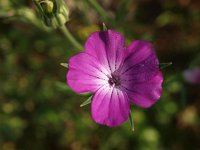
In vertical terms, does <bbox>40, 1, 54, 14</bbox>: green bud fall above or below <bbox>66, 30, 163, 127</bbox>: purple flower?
above

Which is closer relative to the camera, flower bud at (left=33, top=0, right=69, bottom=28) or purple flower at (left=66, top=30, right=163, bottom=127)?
purple flower at (left=66, top=30, right=163, bottom=127)

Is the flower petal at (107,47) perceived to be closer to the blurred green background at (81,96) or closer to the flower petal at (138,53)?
the flower petal at (138,53)

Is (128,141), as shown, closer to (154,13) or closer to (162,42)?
(162,42)

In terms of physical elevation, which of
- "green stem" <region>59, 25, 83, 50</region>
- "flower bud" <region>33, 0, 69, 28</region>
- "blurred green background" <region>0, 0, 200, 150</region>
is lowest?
"blurred green background" <region>0, 0, 200, 150</region>

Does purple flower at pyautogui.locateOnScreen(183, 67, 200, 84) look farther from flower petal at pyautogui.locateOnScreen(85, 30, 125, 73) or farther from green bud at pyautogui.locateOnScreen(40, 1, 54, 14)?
green bud at pyautogui.locateOnScreen(40, 1, 54, 14)

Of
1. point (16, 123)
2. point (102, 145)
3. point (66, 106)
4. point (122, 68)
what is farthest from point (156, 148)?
point (122, 68)

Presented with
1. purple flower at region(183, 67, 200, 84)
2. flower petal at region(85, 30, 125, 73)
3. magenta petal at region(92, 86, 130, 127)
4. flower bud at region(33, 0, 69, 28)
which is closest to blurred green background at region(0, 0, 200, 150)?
purple flower at region(183, 67, 200, 84)

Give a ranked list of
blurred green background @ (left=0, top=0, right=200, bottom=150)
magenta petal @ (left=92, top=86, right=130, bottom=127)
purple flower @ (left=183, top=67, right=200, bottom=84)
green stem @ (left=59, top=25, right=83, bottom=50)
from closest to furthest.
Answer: magenta petal @ (left=92, top=86, right=130, bottom=127), green stem @ (left=59, top=25, right=83, bottom=50), purple flower @ (left=183, top=67, right=200, bottom=84), blurred green background @ (left=0, top=0, right=200, bottom=150)

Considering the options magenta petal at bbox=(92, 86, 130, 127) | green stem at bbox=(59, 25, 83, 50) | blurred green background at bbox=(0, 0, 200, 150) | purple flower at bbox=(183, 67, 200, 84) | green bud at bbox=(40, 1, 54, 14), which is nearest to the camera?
magenta petal at bbox=(92, 86, 130, 127)

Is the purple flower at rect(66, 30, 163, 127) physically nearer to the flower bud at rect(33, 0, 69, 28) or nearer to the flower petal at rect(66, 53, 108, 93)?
the flower petal at rect(66, 53, 108, 93)
